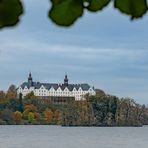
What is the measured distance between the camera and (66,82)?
135m

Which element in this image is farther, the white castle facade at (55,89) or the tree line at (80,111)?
the white castle facade at (55,89)

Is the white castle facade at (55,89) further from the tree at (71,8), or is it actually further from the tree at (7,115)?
the tree at (71,8)

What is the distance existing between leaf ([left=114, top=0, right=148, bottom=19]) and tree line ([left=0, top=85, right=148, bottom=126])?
81.6 metres

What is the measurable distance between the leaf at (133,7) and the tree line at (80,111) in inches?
3211

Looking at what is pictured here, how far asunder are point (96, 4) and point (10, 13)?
0.19 m

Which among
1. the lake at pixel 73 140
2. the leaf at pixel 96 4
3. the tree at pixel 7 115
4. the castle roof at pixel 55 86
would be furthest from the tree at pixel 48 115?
the leaf at pixel 96 4

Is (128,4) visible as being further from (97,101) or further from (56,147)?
(97,101)

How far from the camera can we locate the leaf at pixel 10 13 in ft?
2.87

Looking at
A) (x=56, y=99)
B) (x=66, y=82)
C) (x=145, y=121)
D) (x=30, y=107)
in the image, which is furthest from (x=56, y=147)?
(x=66, y=82)

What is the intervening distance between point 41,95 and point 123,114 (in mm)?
33980

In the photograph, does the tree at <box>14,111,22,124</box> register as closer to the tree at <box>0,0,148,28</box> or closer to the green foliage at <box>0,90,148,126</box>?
the green foliage at <box>0,90,148,126</box>

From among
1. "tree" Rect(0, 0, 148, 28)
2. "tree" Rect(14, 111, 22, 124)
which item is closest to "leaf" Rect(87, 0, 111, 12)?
"tree" Rect(0, 0, 148, 28)

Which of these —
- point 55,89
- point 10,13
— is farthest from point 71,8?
point 55,89

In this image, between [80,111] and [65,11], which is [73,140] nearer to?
[80,111]
